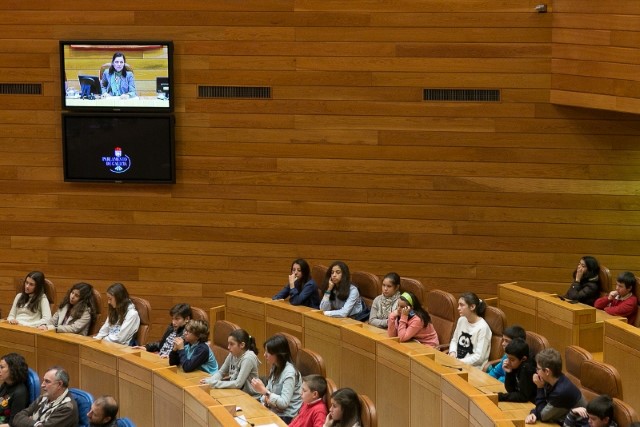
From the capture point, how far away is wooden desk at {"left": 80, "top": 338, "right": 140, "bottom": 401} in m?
6.38

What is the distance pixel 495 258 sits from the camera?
837 cm

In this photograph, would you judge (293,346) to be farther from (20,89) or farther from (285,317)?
(20,89)

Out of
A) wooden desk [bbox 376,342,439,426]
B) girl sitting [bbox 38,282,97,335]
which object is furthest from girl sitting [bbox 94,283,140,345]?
wooden desk [bbox 376,342,439,426]

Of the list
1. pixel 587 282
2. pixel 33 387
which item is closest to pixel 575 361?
pixel 587 282

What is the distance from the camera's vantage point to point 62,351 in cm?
687

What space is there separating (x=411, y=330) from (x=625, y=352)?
124cm

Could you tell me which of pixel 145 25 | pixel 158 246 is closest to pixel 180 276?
pixel 158 246

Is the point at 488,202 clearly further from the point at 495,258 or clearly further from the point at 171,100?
the point at 171,100

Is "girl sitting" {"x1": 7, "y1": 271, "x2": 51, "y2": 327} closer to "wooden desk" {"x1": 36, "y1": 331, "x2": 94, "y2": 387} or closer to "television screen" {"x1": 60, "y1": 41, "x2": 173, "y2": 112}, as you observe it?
"wooden desk" {"x1": 36, "y1": 331, "x2": 94, "y2": 387}

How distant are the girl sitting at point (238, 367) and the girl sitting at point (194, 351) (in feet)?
0.61

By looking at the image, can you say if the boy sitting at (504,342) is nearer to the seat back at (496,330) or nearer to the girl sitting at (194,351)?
the seat back at (496,330)

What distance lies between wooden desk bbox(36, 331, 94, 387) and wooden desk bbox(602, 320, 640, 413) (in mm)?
3172

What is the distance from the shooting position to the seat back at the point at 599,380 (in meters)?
5.02

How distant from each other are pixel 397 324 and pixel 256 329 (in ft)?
4.66
